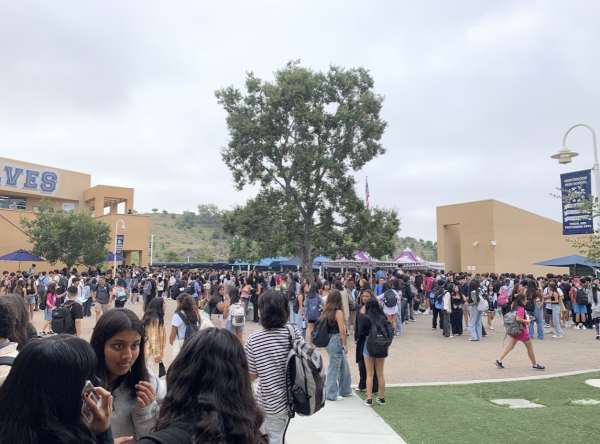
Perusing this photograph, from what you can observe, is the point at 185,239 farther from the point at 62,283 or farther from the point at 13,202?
the point at 62,283

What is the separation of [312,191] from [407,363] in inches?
460

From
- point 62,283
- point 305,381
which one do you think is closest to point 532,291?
point 305,381

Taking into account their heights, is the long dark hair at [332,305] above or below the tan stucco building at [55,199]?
below

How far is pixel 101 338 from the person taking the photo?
100 inches

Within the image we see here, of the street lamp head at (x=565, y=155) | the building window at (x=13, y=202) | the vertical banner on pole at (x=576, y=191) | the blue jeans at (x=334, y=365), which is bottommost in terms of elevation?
the blue jeans at (x=334, y=365)

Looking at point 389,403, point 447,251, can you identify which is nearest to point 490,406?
point 389,403

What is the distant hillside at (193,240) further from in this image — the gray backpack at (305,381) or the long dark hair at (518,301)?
the gray backpack at (305,381)

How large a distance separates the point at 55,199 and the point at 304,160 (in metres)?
32.2

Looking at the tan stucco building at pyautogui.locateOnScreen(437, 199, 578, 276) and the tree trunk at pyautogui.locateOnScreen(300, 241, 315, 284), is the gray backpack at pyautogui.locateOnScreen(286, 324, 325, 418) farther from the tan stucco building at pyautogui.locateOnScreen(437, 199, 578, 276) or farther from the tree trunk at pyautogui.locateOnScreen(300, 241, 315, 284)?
the tan stucco building at pyautogui.locateOnScreen(437, 199, 578, 276)

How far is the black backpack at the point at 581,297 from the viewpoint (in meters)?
15.5

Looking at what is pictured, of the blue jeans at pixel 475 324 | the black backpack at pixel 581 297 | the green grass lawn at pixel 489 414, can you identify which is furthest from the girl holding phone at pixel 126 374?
the black backpack at pixel 581 297

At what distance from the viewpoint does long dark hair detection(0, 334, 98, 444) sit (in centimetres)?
163

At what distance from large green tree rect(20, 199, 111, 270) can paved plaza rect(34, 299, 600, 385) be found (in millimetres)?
20263

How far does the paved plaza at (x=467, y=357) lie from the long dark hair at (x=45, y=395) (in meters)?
7.73
